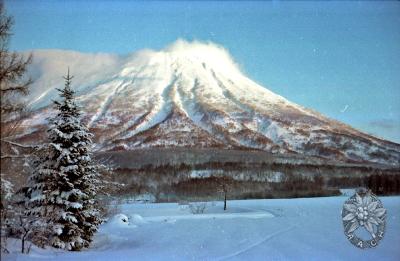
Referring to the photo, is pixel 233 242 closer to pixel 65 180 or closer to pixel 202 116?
pixel 65 180

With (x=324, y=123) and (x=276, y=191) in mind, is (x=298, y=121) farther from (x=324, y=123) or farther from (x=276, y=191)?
(x=276, y=191)

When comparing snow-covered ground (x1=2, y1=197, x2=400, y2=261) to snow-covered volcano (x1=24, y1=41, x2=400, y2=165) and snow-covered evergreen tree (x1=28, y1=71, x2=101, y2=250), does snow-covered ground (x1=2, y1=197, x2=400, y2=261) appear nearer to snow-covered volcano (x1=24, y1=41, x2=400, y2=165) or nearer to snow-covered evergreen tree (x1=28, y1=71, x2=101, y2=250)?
snow-covered evergreen tree (x1=28, y1=71, x2=101, y2=250)

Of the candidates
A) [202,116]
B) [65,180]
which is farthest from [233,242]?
[202,116]

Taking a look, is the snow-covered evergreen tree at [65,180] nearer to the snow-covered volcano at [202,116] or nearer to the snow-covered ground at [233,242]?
the snow-covered ground at [233,242]

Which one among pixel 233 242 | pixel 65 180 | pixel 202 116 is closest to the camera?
pixel 65 180

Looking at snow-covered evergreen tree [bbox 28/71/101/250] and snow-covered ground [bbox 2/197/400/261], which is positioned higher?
snow-covered evergreen tree [bbox 28/71/101/250]

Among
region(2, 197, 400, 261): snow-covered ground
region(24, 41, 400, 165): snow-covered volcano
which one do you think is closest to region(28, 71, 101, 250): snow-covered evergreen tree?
region(2, 197, 400, 261): snow-covered ground

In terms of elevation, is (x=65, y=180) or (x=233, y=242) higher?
(x=65, y=180)

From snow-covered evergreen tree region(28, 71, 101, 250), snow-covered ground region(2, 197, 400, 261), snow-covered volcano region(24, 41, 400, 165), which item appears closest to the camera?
snow-covered ground region(2, 197, 400, 261)
